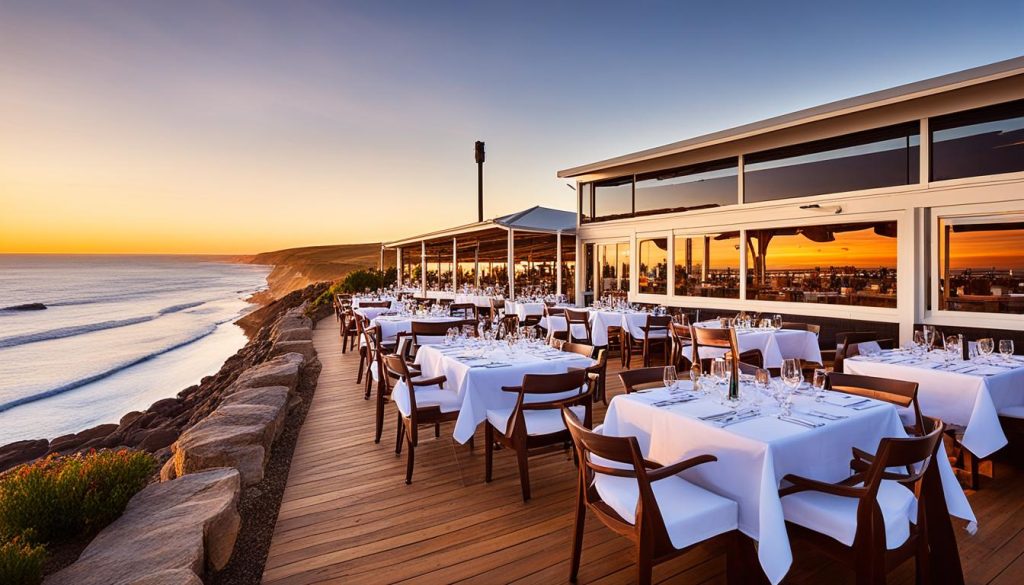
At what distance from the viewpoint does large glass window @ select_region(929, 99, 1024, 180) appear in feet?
22.2

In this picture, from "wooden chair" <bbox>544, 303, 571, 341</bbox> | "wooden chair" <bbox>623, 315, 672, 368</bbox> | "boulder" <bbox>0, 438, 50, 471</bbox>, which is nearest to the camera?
"boulder" <bbox>0, 438, 50, 471</bbox>

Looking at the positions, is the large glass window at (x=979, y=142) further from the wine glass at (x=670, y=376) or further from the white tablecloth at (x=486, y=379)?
the wine glass at (x=670, y=376)

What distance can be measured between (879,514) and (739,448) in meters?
0.54

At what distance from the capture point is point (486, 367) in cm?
412

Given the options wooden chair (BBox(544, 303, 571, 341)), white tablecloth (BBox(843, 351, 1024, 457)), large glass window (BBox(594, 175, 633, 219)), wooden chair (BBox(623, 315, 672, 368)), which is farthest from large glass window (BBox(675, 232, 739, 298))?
white tablecloth (BBox(843, 351, 1024, 457))

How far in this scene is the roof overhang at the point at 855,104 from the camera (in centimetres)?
638

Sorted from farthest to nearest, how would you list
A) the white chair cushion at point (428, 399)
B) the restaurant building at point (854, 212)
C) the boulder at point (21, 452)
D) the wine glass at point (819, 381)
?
the boulder at point (21, 452), the restaurant building at point (854, 212), the white chair cushion at point (428, 399), the wine glass at point (819, 381)

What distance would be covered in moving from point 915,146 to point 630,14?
6.04 m

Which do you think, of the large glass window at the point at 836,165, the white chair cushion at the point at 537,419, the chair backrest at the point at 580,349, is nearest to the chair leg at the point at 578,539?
the white chair cushion at the point at 537,419

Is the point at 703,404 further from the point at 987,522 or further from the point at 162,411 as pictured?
the point at 162,411

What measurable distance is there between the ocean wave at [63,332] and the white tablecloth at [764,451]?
2721cm

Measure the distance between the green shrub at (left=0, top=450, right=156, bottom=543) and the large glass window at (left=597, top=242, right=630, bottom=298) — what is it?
34.8 feet

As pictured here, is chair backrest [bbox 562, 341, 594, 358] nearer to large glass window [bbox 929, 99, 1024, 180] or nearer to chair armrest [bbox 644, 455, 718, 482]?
chair armrest [bbox 644, 455, 718, 482]

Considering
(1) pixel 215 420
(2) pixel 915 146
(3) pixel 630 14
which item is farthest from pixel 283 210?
(2) pixel 915 146
